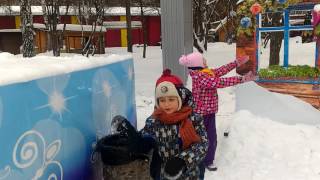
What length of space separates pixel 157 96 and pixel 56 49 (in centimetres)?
1740

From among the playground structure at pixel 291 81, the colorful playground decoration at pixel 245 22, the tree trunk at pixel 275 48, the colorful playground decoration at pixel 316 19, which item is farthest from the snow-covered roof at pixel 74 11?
the colorful playground decoration at pixel 316 19

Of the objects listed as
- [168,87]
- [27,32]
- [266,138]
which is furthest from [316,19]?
[27,32]

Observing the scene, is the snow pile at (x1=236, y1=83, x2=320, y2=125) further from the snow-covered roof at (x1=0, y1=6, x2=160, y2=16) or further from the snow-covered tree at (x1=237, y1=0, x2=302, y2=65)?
the snow-covered roof at (x1=0, y1=6, x2=160, y2=16)

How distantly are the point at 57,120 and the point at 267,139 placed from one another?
3927 mm

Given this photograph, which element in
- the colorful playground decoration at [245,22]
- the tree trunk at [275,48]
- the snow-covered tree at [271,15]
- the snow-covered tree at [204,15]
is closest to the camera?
the snow-covered tree at [271,15]

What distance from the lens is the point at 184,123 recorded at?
10.0ft

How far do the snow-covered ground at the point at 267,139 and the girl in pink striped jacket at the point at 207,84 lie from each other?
47 cm

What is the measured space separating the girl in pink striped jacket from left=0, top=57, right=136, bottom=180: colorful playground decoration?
137 centimetres

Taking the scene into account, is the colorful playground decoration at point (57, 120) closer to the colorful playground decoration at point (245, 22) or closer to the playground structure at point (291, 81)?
the playground structure at point (291, 81)

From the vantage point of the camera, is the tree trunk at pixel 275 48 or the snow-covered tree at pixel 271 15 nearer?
the snow-covered tree at pixel 271 15

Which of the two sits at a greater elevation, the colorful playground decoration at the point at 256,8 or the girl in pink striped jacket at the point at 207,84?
the colorful playground decoration at the point at 256,8

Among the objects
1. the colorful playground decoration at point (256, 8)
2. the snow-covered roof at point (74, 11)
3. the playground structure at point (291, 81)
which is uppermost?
the snow-covered roof at point (74, 11)

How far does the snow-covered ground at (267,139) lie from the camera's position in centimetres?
505

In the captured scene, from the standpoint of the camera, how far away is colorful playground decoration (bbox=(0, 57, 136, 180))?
7.26ft
